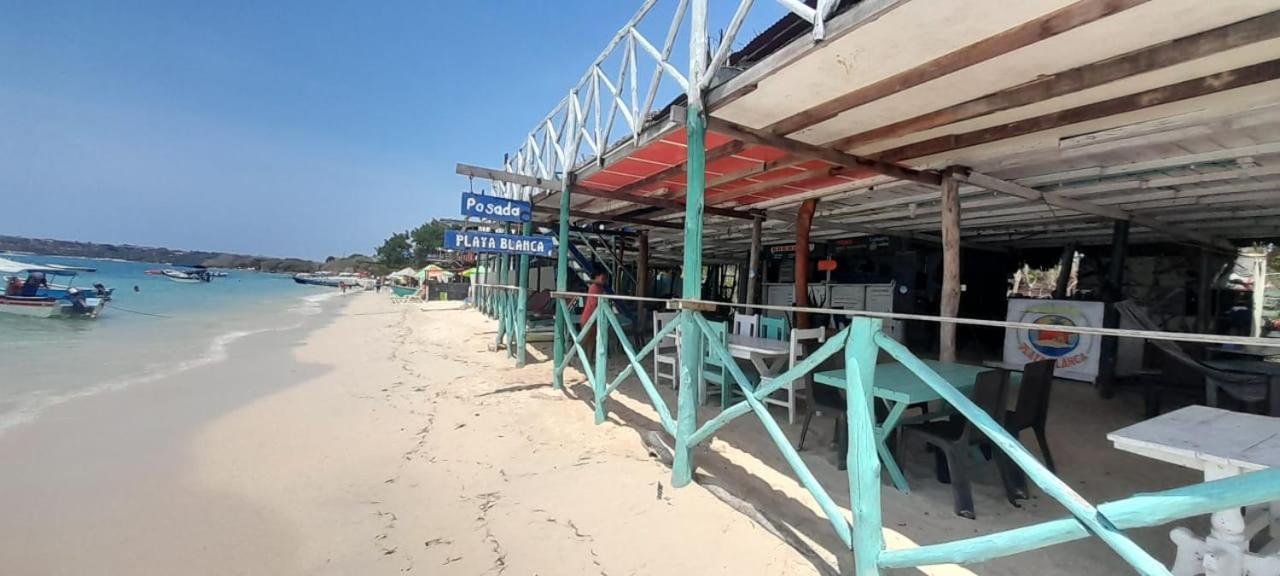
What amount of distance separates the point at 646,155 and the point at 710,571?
3343 millimetres

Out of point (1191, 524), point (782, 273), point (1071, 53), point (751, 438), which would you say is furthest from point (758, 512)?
point (782, 273)

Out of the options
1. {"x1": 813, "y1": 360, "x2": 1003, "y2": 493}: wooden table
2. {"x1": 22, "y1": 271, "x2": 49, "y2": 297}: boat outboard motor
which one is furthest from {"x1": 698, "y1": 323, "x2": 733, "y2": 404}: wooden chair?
{"x1": 22, "y1": 271, "x2": 49, "y2": 297}: boat outboard motor

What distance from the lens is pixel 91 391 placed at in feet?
22.6

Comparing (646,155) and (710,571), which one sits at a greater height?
(646,155)

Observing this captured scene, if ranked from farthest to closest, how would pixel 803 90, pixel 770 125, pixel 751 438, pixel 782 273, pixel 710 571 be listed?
1. pixel 782 273
2. pixel 751 438
3. pixel 770 125
4. pixel 803 90
5. pixel 710 571

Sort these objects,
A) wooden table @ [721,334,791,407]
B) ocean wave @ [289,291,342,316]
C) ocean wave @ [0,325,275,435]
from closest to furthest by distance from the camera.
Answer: wooden table @ [721,334,791,407] → ocean wave @ [0,325,275,435] → ocean wave @ [289,291,342,316]

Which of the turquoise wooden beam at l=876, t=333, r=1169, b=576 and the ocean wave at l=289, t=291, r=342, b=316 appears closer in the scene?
the turquoise wooden beam at l=876, t=333, r=1169, b=576

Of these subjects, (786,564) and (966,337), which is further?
(966,337)

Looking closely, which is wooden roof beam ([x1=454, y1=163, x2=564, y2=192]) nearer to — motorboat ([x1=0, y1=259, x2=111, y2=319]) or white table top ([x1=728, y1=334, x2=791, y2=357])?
white table top ([x1=728, y1=334, x2=791, y2=357])

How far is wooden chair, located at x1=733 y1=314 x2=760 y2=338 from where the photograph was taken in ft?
19.2

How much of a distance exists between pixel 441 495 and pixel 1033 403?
379 centimetres

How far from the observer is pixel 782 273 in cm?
1087

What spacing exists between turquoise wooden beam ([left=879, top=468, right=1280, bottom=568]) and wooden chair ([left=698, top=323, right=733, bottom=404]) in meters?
3.06

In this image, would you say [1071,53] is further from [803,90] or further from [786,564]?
[786,564]
